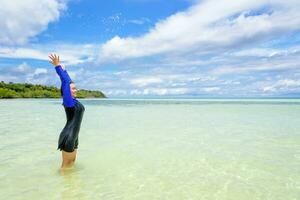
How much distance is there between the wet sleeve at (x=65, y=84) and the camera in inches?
304

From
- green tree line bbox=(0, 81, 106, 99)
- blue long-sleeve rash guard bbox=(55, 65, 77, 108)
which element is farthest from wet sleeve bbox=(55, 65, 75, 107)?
green tree line bbox=(0, 81, 106, 99)

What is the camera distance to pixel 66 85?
25.4 ft

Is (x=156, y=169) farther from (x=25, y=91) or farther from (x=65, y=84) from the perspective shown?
(x=25, y=91)

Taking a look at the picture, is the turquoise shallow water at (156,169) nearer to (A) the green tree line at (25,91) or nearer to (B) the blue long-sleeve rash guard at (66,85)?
(B) the blue long-sleeve rash guard at (66,85)

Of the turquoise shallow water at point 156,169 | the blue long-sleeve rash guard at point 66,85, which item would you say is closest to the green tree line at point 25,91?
the turquoise shallow water at point 156,169

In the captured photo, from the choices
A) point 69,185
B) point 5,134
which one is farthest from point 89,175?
point 5,134

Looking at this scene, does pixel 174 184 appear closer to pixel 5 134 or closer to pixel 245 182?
pixel 245 182

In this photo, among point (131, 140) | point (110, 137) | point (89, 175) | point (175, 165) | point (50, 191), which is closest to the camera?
point (50, 191)

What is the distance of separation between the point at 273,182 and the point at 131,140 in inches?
287

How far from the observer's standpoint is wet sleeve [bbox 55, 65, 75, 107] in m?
7.71

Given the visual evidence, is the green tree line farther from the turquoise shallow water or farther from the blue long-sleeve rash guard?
the blue long-sleeve rash guard

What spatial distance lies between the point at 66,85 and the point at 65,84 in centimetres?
3

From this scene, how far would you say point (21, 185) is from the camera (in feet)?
23.6

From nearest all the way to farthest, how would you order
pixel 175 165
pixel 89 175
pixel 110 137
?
1. pixel 89 175
2. pixel 175 165
3. pixel 110 137
